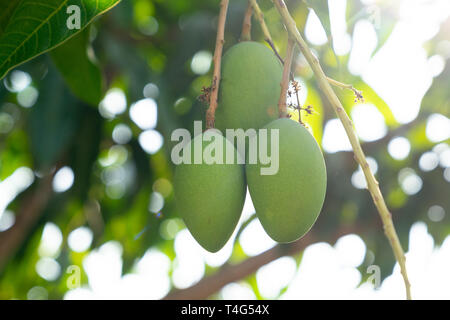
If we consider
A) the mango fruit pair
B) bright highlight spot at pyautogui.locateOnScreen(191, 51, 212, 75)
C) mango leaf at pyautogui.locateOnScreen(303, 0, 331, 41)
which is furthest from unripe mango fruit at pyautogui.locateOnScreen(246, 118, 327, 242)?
bright highlight spot at pyautogui.locateOnScreen(191, 51, 212, 75)

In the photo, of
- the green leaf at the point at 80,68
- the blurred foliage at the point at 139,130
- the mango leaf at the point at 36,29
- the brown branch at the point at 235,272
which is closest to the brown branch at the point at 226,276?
the brown branch at the point at 235,272

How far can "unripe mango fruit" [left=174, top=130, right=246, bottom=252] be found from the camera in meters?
0.59

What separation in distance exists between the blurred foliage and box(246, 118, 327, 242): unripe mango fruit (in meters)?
0.39

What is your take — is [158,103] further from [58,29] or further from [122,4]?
[58,29]

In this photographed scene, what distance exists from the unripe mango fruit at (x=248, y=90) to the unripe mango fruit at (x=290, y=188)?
0.07 metres

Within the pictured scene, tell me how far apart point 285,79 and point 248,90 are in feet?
0.20

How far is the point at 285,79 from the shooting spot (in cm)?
62

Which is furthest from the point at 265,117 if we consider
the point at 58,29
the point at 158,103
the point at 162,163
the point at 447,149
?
the point at 447,149

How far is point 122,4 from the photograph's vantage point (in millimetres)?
1220

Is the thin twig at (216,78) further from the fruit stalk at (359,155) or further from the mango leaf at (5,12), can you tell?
the mango leaf at (5,12)

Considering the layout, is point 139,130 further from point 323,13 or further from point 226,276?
point 323,13

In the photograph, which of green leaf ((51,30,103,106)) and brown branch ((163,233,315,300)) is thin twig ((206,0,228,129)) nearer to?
green leaf ((51,30,103,106))

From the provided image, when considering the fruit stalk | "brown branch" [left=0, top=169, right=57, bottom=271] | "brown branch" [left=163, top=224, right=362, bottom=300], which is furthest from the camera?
"brown branch" [left=163, top=224, right=362, bottom=300]

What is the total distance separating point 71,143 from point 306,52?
3.50 ft
